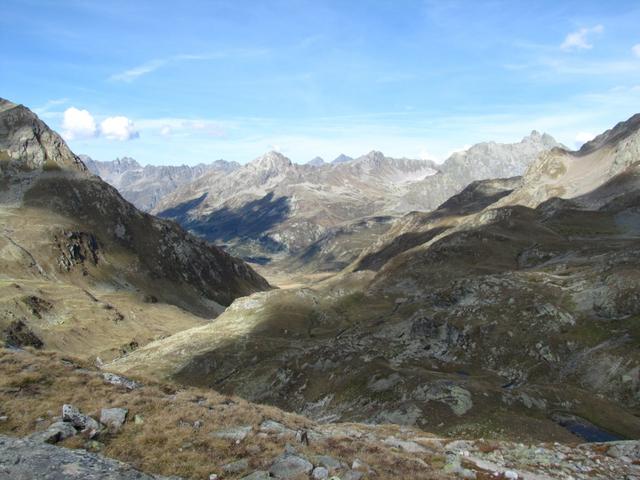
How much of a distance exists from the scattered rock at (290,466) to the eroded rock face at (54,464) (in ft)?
15.6

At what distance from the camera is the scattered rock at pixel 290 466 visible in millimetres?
21389

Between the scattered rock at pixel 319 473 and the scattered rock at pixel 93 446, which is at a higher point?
the scattered rock at pixel 93 446

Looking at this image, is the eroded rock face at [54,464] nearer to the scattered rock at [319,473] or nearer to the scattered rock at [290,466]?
the scattered rock at [290,466]

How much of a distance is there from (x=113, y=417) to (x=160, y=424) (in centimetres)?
231

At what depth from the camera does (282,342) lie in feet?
417

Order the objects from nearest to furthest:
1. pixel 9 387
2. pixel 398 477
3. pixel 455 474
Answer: pixel 398 477 → pixel 455 474 → pixel 9 387

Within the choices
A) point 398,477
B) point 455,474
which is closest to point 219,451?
point 398,477

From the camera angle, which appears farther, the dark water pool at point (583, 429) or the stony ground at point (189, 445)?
the dark water pool at point (583, 429)

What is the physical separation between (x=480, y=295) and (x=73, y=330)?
126 metres

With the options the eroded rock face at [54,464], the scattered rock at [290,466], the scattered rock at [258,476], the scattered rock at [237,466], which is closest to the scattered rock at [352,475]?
the scattered rock at [290,466]

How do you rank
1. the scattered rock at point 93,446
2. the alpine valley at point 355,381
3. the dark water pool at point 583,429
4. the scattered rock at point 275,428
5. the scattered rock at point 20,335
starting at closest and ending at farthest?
the scattered rock at point 93,446
the alpine valley at point 355,381
the scattered rock at point 275,428
the dark water pool at point 583,429
the scattered rock at point 20,335

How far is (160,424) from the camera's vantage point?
83.7ft

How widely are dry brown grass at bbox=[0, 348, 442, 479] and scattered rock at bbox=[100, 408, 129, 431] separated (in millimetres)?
304

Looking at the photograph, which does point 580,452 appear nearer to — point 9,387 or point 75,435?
point 75,435
